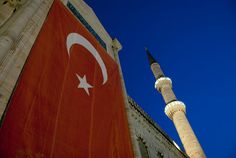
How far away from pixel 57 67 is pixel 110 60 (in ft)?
12.8

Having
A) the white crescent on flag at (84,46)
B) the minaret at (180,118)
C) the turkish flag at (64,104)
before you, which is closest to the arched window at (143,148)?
the turkish flag at (64,104)

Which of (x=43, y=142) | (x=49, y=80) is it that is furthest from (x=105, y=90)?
(x=43, y=142)

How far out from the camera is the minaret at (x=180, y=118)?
18484 mm

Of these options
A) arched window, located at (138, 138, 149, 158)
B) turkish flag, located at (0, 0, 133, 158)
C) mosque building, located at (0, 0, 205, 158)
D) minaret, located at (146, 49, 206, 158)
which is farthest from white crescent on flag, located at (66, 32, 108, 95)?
minaret, located at (146, 49, 206, 158)

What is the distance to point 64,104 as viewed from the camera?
509cm

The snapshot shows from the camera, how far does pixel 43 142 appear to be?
4020 millimetres

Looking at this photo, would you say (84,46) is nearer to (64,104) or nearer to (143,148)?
(64,104)

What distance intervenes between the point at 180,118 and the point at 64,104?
1690cm

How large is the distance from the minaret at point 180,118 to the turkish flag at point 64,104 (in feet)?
40.8

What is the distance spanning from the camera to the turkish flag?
3898 millimetres

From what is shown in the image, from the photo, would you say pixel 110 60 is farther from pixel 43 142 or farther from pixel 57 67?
pixel 43 142

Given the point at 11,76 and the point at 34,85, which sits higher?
the point at 11,76

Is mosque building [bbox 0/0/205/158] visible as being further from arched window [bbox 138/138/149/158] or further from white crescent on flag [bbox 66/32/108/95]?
white crescent on flag [bbox 66/32/108/95]

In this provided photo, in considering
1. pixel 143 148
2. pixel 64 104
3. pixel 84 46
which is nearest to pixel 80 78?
pixel 64 104
